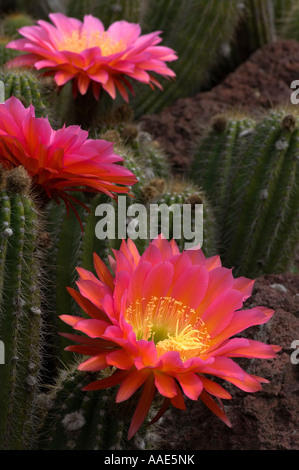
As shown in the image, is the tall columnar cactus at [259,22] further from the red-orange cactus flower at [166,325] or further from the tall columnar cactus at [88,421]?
the tall columnar cactus at [88,421]

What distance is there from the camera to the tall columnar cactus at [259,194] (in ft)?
5.91

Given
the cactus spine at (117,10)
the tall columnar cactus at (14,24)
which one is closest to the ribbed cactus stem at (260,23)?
the cactus spine at (117,10)

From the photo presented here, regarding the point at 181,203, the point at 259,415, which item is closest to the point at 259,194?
the point at 181,203

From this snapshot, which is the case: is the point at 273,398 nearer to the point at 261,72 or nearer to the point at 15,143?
the point at 15,143

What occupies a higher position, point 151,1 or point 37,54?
point 151,1

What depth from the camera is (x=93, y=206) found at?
150 cm

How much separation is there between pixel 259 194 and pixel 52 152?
0.79 m

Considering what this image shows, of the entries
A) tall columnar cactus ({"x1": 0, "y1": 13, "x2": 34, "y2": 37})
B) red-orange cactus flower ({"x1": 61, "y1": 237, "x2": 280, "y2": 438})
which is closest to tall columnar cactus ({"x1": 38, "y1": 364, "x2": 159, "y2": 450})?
red-orange cactus flower ({"x1": 61, "y1": 237, "x2": 280, "y2": 438})

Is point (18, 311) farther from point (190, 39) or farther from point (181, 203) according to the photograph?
point (190, 39)

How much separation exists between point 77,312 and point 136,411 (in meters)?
0.50

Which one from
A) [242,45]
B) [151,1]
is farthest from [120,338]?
[242,45]

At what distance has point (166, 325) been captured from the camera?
3.87ft

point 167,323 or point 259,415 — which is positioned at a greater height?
point 167,323

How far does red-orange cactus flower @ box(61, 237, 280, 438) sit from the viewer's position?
100 cm
